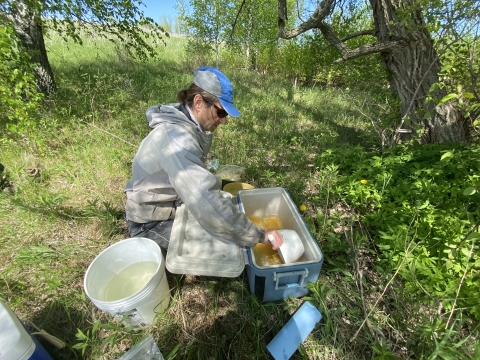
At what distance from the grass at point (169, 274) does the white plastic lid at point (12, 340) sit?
9.2 inches

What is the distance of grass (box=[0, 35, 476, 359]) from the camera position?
1410 millimetres

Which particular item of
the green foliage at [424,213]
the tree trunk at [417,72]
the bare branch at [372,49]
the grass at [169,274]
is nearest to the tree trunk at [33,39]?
the grass at [169,274]

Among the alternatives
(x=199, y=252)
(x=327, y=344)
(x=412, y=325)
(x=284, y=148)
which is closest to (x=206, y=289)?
(x=199, y=252)

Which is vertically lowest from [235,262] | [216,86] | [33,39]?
[235,262]

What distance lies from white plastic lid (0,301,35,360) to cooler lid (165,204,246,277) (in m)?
0.67

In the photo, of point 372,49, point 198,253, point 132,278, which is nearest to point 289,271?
point 198,253

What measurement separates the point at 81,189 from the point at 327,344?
107 inches

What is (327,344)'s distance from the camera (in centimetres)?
141

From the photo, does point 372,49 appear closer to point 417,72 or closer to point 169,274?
point 417,72

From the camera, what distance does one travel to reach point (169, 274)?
5.83ft

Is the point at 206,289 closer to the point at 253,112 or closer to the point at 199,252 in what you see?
the point at 199,252

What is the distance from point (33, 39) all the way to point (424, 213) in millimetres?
5738

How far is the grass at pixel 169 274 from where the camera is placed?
4.63 feet

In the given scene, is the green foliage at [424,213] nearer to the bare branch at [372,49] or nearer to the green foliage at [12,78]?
the bare branch at [372,49]
